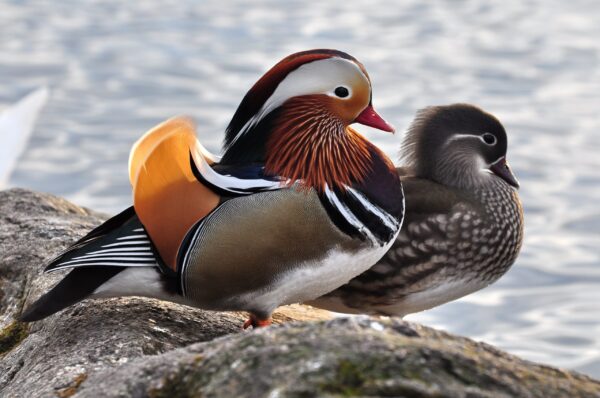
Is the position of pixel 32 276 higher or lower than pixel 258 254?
lower

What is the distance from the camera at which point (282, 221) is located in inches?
126

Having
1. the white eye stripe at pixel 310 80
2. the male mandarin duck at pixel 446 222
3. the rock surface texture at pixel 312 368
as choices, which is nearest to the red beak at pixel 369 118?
the white eye stripe at pixel 310 80

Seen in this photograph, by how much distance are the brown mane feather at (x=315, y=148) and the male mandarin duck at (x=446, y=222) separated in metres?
0.64

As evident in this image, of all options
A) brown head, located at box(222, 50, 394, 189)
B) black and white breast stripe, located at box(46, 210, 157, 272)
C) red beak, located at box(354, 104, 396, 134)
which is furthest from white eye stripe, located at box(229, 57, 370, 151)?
black and white breast stripe, located at box(46, 210, 157, 272)

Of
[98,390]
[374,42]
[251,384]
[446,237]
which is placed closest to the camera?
[251,384]

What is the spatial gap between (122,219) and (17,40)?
820 cm

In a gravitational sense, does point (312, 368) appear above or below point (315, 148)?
below

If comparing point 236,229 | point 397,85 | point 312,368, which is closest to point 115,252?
point 236,229

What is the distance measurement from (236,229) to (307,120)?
1.63 ft

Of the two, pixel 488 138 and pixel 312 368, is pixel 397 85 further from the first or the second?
pixel 312 368

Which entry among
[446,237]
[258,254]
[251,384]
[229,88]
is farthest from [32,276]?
[229,88]

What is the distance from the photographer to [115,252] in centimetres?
318

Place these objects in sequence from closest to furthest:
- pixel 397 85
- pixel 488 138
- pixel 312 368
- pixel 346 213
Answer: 1. pixel 312 368
2. pixel 346 213
3. pixel 488 138
4. pixel 397 85

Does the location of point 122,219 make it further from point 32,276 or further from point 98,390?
point 98,390
